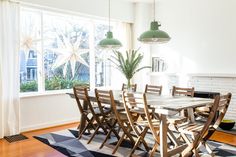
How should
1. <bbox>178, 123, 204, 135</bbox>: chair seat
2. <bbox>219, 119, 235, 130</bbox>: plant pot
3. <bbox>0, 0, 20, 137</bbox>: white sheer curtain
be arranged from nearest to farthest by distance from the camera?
<bbox>178, 123, 204, 135</bbox>: chair seat < <bbox>0, 0, 20, 137</bbox>: white sheer curtain < <bbox>219, 119, 235, 130</bbox>: plant pot

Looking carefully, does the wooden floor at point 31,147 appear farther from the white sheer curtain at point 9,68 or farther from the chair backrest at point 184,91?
the chair backrest at point 184,91

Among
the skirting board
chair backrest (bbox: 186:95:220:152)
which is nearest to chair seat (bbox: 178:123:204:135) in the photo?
chair backrest (bbox: 186:95:220:152)

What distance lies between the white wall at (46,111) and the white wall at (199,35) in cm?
261

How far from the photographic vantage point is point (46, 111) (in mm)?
4949

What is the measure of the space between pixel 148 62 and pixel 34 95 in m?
3.00

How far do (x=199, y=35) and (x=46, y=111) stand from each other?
3697 millimetres

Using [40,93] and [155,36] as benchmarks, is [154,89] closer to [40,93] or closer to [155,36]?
[155,36]

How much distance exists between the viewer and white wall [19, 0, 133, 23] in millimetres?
4829

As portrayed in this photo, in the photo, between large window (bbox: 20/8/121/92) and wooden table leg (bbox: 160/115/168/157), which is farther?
large window (bbox: 20/8/121/92)

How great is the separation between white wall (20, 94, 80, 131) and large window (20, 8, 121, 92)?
317 millimetres

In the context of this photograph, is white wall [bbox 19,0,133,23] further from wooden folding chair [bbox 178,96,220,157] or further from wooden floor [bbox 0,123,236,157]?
wooden folding chair [bbox 178,96,220,157]

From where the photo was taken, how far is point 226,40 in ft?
16.3

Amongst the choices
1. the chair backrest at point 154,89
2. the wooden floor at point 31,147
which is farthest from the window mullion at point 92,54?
the wooden floor at point 31,147

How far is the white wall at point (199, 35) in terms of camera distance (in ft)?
16.3
